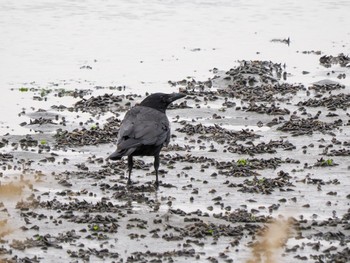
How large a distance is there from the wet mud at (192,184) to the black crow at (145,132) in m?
0.54

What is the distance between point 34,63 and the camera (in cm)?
2864

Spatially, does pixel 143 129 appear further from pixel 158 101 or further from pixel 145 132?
pixel 158 101

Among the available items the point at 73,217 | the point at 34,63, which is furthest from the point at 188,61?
the point at 73,217

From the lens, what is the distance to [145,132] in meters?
14.8

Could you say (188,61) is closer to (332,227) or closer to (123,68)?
(123,68)

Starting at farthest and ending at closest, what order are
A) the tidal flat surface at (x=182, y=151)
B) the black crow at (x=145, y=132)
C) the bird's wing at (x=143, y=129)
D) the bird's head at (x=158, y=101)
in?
the bird's head at (x=158, y=101) → the bird's wing at (x=143, y=129) → the black crow at (x=145, y=132) → the tidal flat surface at (x=182, y=151)

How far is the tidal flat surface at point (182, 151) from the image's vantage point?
1179cm

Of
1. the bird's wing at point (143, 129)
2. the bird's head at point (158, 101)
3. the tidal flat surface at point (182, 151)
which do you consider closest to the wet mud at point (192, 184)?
the tidal flat surface at point (182, 151)

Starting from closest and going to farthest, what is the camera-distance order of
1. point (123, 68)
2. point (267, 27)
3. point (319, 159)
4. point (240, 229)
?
point (240, 229) < point (319, 159) < point (123, 68) < point (267, 27)

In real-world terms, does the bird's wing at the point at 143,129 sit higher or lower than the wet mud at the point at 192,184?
higher

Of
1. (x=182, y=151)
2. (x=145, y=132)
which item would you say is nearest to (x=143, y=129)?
(x=145, y=132)

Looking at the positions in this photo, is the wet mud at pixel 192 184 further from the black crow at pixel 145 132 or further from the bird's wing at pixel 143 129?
the bird's wing at pixel 143 129

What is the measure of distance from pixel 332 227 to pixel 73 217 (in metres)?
3.37

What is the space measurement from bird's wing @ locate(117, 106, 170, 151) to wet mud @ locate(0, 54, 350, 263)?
67 centimetres
